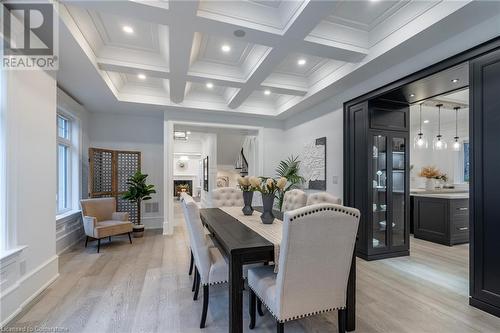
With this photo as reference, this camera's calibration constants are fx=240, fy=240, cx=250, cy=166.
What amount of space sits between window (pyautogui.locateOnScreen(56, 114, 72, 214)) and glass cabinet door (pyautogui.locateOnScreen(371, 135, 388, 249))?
519cm

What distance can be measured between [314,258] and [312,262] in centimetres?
3

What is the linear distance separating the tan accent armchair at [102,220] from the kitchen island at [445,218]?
5.53 metres

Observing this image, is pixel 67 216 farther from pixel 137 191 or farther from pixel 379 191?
pixel 379 191

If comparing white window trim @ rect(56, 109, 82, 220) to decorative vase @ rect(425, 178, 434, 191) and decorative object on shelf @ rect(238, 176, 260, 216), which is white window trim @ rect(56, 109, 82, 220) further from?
decorative vase @ rect(425, 178, 434, 191)

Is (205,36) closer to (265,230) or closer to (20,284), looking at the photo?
(265,230)

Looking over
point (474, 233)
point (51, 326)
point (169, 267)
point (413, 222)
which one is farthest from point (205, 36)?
point (413, 222)

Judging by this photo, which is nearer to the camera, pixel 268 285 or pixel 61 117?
pixel 268 285

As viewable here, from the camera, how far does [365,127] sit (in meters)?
3.60

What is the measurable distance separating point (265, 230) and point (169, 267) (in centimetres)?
181

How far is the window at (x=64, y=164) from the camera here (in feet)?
13.8

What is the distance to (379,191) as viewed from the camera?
3707 millimetres

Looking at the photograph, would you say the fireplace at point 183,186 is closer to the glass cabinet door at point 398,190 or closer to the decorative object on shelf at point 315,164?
the decorative object on shelf at point 315,164

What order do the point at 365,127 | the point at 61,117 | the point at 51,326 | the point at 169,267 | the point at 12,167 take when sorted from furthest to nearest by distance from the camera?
the point at 61,117 < the point at 365,127 < the point at 169,267 < the point at 12,167 < the point at 51,326

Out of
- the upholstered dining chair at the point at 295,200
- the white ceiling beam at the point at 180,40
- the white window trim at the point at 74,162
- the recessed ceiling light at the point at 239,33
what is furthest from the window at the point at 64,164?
the upholstered dining chair at the point at 295,200
